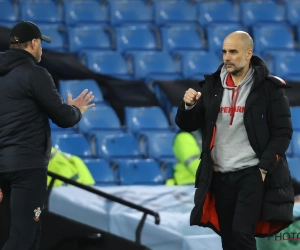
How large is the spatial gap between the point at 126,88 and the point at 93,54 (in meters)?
0.52

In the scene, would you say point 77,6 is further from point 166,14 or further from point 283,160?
point 283,160

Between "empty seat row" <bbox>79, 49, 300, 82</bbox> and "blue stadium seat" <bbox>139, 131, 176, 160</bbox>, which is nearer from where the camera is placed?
"blue stadium seat" <bbox>139, 131, 176, 160</bbox>

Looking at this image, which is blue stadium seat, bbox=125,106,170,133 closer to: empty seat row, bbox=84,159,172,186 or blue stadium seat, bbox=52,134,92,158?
empty seat row, bbox=84,159,172,186

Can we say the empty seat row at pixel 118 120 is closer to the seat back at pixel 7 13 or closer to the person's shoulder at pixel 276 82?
the seat back at pixel 7 13

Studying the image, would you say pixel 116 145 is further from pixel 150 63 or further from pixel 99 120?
pixel 150 63

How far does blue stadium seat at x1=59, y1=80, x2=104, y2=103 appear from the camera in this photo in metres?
7.70

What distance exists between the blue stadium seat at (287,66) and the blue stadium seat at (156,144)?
182 cm

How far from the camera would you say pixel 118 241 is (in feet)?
17.8

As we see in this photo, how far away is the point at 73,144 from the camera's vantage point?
7352 millimetres

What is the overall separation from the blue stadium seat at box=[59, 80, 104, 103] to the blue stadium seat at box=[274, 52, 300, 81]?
215cm

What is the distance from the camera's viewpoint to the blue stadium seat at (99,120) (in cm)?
763

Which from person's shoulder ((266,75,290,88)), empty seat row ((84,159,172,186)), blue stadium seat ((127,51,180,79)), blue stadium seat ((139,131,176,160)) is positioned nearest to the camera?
person's shoulder ((266,75,290,88))

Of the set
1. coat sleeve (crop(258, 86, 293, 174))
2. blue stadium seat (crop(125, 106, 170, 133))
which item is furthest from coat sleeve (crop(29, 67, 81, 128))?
blue stadium seat (crop(125, 106, 170, 133))

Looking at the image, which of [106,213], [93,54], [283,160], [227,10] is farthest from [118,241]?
[227,10]
